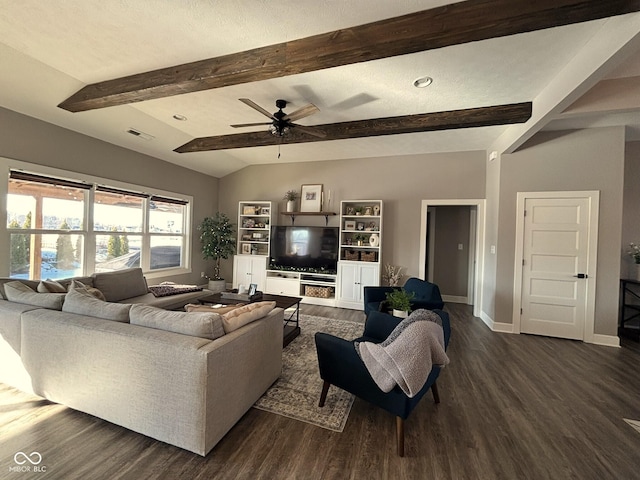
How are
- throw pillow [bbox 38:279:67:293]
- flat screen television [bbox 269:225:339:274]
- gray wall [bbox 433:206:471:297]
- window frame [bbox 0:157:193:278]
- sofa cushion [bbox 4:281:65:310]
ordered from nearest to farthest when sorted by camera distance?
sofa cushion [bbox 4:281:65:310] < throw pillow [bbox 38:279:67:293] < window frame [bbox 0:157:193:278] < flat screen television [bbox 269:225:339:274] < gray wall [bbox 433:206:471:297]

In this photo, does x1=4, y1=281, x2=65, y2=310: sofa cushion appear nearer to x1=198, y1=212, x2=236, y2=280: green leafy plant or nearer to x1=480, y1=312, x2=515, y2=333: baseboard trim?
x1=198, y1=212, x2=236, y2=280: green leafy plant

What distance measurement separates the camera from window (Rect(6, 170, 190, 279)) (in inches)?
133

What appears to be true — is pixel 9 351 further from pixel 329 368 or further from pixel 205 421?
pixel 329 368

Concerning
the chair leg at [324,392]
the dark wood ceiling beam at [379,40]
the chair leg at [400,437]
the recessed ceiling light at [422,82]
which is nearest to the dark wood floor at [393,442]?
the chair leg at [400,437]

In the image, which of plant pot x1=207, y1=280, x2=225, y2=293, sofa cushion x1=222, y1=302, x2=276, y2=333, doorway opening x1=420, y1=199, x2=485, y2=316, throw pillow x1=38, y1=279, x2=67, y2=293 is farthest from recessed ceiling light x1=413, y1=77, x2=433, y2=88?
plant pot x1=207, y1=280, x2=225, y2=293

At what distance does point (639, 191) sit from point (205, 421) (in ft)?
21.0

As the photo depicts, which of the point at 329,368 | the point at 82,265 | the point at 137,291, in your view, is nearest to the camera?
the point at 329,368

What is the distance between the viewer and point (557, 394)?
239 centimetres

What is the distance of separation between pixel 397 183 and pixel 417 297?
242 cm

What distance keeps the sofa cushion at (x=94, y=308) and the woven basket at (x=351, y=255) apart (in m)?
3.76

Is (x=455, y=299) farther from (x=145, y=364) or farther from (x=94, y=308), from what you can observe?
(x=94, y=308)

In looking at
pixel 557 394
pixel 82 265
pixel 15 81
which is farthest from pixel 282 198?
pixel 557 394

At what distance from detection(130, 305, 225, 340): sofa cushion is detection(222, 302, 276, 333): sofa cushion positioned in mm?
67

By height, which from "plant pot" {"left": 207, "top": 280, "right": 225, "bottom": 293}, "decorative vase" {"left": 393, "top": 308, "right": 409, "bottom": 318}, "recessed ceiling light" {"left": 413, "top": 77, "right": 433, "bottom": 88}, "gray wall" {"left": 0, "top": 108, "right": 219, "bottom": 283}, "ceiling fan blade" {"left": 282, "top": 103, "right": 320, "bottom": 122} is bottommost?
"plant pot" {"left": 207, "top": 280, "right": 225, "bottom": 293}
